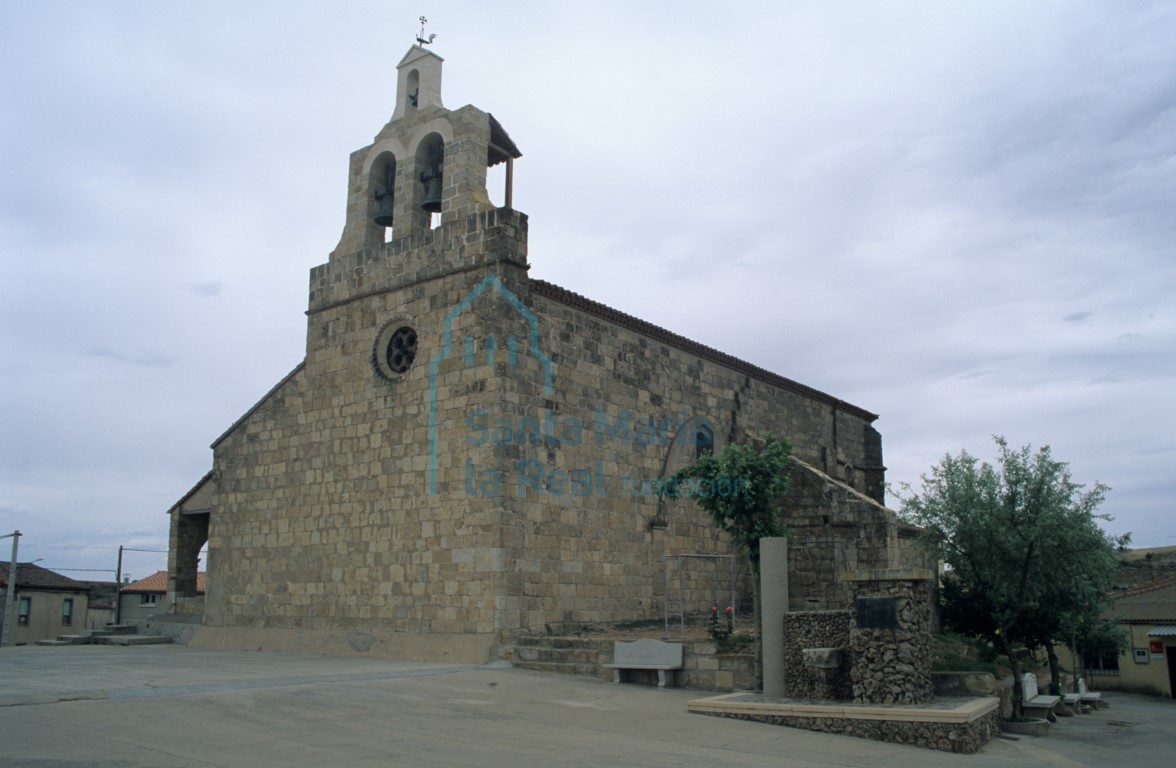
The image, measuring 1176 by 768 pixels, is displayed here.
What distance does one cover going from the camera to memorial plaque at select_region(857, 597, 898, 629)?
11.4 m

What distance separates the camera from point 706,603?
65.6 ft

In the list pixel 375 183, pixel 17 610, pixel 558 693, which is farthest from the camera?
pixel 17 610

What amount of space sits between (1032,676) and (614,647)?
25.1 feet

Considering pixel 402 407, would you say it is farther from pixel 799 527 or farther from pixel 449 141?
pixel 799 527

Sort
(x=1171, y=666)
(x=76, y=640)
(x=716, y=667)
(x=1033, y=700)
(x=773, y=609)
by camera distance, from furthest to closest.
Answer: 1. (x=1171, y=666)
2. (x=76, y=640)
3. (x=1033, y=700)
4. (x=716, y=667)
5. (x=773, y=609)

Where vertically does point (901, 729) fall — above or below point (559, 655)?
below

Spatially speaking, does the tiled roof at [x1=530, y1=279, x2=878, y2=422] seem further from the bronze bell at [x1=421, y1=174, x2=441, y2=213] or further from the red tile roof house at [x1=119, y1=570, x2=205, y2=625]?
the red tile roof house at [x1=119, y1=570, x2=205, y2=625]

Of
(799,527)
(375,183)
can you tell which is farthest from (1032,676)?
(375,183)

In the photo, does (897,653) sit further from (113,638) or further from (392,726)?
(113,638)

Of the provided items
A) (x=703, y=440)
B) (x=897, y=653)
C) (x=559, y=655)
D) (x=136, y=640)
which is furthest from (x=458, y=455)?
(x=136, y=640)

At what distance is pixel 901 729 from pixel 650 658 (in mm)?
3798

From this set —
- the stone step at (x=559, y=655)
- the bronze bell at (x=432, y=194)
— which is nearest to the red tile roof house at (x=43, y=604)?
the bronze bell at (x=432, y=194)

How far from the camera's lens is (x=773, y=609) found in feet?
40.8

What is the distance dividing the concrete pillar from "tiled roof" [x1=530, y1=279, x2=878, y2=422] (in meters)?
6.36
